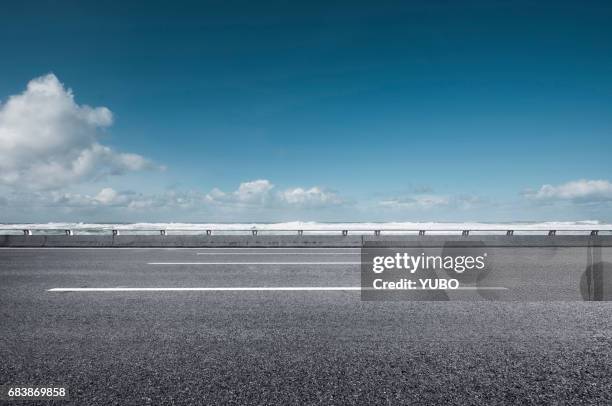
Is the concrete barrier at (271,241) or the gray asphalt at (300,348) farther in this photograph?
the concrete barrier at (271,241)

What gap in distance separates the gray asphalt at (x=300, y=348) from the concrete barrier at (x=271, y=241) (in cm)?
883

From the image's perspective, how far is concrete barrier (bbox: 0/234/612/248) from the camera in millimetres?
14148

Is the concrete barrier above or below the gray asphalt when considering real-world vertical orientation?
above

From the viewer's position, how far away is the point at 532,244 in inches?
581

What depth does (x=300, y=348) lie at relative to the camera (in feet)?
10.8

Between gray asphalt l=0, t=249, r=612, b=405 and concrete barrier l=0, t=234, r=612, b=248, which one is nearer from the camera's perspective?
gray asphalt l=0, t=249, r=612, b=405

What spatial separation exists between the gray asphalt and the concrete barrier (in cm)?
883

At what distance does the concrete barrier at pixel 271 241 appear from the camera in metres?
14.1

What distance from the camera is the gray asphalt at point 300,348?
2.51m

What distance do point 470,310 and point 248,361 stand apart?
3.13 metres

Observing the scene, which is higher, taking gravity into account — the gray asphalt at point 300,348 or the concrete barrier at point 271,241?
the concrete barrier at point 271,241

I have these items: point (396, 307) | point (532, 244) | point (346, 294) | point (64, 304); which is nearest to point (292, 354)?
point (396, 307)

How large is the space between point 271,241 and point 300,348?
11.4 metres

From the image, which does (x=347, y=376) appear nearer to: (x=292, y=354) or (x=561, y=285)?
(x=292, y=354)
